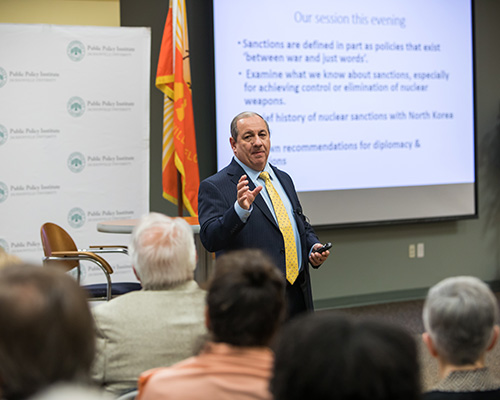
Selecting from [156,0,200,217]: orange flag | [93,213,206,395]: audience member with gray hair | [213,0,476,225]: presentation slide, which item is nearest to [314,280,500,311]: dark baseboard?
[213,0,476,225]: presentation slide

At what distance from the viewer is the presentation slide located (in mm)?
5191

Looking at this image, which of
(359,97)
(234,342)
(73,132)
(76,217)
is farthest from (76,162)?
(234,342)

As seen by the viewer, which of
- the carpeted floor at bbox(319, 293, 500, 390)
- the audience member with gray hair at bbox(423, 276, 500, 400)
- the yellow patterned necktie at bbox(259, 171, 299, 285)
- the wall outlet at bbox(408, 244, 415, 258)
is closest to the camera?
the audience member with gray hair at bbox(423, 276, 500, 400)

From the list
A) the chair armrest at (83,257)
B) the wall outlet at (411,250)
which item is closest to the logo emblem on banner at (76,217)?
the chair armrest at (83,257)

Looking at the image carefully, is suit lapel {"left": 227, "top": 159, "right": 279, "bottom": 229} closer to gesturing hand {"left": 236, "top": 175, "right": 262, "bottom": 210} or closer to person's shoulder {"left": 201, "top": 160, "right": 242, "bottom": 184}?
person's shoulder {"left": 201, "top": 160, "right": 242, "bottom": 184}

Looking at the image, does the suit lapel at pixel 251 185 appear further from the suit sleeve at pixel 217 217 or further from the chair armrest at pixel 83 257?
the chair armrest at pixel 83 257

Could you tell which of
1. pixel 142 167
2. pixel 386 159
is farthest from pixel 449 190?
pixel 142 167

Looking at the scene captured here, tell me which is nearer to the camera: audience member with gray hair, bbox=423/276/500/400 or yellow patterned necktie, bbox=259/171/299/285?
audience member with gray hair, bbox=423/276/500/400

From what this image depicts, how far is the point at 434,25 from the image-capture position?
586 cm

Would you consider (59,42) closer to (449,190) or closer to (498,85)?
(449,190)

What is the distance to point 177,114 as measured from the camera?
454 cm

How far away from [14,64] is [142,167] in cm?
118

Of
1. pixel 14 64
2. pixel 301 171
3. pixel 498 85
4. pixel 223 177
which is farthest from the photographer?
pixel 498 85

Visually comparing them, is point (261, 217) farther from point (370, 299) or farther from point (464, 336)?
point (370, 299)
